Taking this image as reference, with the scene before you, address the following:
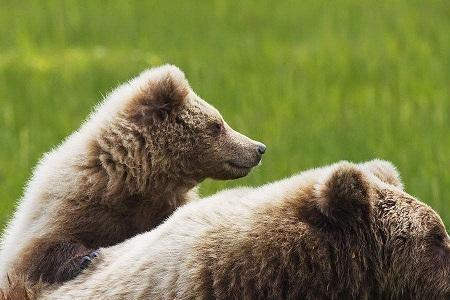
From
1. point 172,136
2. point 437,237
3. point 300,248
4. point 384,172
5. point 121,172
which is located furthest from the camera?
point 172,136

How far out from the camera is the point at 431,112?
35.9 feet

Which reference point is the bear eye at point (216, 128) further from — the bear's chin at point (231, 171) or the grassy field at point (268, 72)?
the grassy field at point (268, 72)

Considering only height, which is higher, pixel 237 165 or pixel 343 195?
pixel 237 165

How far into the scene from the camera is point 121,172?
606 centimetres

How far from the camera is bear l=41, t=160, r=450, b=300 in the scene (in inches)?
177

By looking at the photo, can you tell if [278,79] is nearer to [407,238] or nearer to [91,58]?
[91,58]

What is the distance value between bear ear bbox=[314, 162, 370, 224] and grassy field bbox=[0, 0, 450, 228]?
322cm

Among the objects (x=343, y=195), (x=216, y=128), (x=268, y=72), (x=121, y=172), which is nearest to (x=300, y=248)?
(x=343, y=195)

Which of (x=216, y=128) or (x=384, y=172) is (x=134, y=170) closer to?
(x=216, y=128)

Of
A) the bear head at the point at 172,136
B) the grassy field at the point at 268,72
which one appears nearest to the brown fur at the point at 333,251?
the bear head at the point at 172,136

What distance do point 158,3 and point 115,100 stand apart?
10.2 meters

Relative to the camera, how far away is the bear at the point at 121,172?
5684 millimetres

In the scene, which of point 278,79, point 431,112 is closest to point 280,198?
point 431,112

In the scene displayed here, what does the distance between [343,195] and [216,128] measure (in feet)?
6.70
